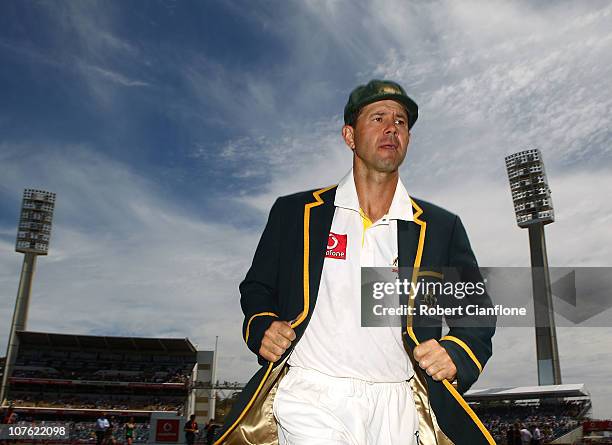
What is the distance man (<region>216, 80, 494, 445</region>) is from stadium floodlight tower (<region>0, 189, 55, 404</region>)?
64.0 m

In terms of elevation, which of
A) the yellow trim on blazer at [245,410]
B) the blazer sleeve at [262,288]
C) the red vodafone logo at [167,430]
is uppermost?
the blazer sleeve at [262,288]

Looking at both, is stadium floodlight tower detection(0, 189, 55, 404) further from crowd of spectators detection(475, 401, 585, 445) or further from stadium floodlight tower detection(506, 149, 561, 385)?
stadium floodlight tower detection(506, 149, 561, 385)

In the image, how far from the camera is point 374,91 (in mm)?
3086

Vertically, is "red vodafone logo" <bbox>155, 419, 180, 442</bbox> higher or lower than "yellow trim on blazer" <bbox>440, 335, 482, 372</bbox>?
lower

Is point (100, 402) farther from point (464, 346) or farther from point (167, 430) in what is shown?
point (464, 346)

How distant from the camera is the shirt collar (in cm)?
307

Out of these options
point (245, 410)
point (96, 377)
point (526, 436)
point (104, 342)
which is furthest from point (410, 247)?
point (104, 342)

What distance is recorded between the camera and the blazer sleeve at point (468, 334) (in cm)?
261

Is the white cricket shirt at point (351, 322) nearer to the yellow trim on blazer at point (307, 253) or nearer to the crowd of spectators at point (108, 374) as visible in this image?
the yellow trim on blazer at point (307, 253)

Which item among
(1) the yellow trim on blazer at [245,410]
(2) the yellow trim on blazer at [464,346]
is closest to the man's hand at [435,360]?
(2) the yellow trim on blazer at [464,346]

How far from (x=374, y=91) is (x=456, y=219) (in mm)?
829

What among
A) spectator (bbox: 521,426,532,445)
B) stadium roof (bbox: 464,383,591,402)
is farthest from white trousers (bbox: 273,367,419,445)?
stadium roof (bbox: 464,383,591,402)

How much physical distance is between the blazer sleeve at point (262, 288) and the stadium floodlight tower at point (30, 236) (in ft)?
209

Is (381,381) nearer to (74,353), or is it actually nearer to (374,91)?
(374,91)
